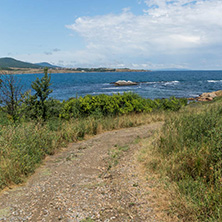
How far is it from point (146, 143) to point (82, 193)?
152 inches

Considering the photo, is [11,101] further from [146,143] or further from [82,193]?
[82,193]

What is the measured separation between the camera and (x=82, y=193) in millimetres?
5125

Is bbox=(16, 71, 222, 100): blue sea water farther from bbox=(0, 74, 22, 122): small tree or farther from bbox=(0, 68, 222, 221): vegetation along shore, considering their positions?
bbox=(0, 68, 222, 221): vegetation along shore

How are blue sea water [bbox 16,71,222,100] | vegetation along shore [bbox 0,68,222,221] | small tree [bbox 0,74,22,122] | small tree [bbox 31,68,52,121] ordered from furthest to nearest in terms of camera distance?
blue sea water [bbox 16,71,222,100], small tree [bbox 31,68,52,121], small tree [bbox 0,74,22,122], vegetation along shore [bbox 0,68,222,221]

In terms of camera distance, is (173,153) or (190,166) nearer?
(190,166)

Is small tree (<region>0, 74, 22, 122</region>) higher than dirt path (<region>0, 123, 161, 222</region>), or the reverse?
small tree (<region>0, 74, 22, 122</region>)

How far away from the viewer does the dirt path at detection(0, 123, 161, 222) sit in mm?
4312

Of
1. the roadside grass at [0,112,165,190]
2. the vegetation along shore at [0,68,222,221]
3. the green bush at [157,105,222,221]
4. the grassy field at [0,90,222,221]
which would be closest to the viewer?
the green bush at [157,105,222,221]

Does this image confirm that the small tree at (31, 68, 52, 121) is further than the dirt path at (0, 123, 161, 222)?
Yes

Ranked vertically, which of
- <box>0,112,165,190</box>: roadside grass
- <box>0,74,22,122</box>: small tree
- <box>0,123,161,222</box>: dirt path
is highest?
<box>0,74,22,122</box>: small tree

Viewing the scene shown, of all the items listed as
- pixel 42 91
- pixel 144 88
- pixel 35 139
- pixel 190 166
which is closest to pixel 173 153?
pixel 190 166

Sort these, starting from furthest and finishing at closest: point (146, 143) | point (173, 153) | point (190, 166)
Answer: point (146, 143)
point (173, 153)
point (190, 166)

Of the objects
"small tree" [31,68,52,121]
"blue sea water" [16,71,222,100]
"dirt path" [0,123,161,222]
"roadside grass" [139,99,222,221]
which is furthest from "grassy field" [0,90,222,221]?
"blue sea water" [16,71,222,100]

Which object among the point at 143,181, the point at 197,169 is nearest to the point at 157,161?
the point at 143,181
